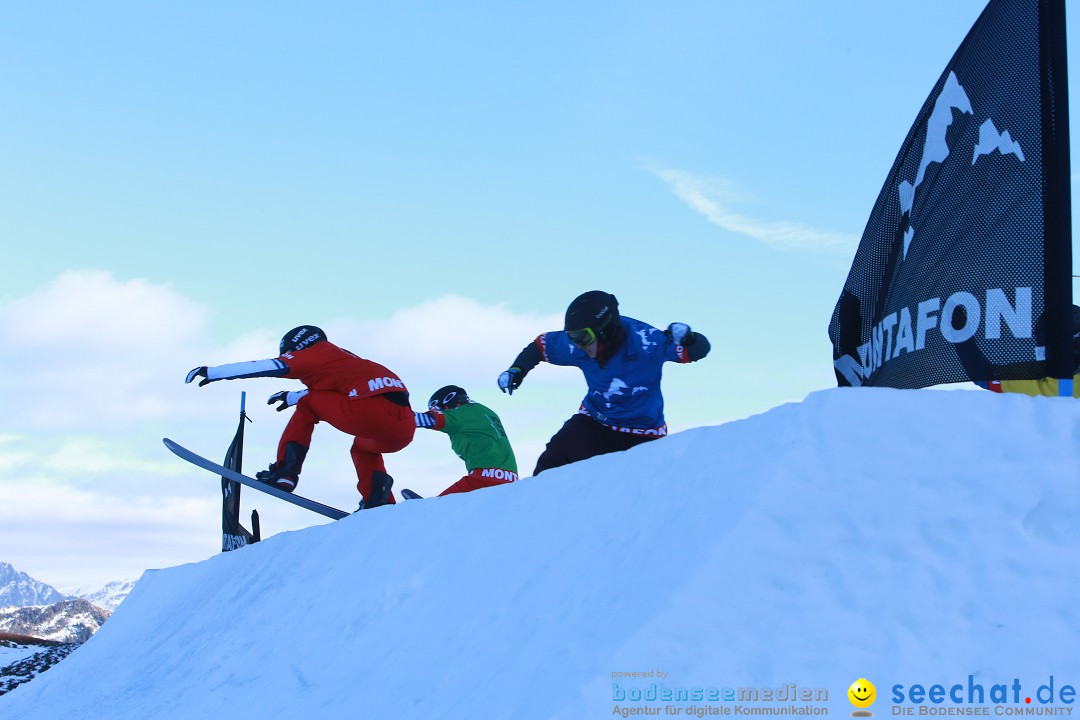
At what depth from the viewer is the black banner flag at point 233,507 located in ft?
33.2

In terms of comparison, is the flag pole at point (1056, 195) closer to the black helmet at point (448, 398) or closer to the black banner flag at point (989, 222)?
the black banner flag at point (989, 222)

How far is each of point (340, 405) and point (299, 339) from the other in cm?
65

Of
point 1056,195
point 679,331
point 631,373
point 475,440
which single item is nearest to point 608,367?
point 631,373

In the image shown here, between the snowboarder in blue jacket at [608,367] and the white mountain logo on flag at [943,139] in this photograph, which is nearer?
the white mountain logo on flag at [943,139]

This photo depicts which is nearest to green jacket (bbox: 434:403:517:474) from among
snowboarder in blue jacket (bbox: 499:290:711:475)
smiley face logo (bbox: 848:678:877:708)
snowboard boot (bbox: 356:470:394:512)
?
snowboard boot (bbox: 356:470:394:512)

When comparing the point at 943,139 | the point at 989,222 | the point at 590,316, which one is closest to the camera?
the point at 989,222

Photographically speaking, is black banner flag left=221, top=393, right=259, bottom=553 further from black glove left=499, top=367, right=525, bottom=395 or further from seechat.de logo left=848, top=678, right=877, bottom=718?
seechat.de logo left=848, top=678, right=877, bottom=718

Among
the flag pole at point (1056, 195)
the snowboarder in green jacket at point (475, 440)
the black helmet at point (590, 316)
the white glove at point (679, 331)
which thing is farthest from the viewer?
the snowboarder in green jacket at point (475, 440)

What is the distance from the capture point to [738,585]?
3.59 metres

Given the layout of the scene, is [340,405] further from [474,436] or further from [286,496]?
[474,436]

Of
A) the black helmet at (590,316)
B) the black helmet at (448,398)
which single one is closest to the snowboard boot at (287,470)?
the black helmet at (448,398)

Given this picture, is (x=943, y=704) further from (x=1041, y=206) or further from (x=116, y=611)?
(x=116, y=611)

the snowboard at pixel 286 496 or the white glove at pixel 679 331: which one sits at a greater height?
the white glove at pixel 679 331

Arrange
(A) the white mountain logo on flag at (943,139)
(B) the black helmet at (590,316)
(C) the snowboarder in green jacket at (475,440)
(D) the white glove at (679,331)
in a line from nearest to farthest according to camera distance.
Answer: (A) the white mountain logo on flag at (943,139)
(B) the black helmet at (590,316)
(D) the white glove at (679,331)
(C) the snowboarder in green jacket at (475,440)
